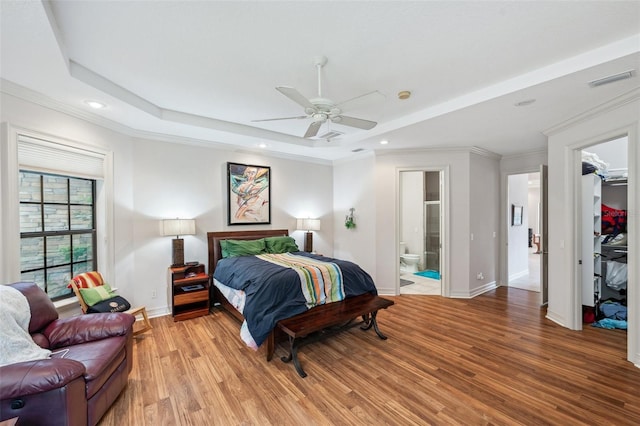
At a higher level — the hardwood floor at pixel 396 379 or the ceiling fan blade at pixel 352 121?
the ceiling fan blade at pixel 352 121

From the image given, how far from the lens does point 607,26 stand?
1.87 meters

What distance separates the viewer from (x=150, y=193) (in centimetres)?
392

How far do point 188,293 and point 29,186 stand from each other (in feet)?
6.86

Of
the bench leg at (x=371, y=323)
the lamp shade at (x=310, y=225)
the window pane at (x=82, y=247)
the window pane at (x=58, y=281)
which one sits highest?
the lamp shade at (x=310, y=225)

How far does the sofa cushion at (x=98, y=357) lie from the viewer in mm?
1764

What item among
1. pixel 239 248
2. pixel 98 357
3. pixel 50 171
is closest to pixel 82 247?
pixel 50 171

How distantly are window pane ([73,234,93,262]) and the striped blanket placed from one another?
242 centimetres

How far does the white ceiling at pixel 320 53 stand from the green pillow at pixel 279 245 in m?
2.20

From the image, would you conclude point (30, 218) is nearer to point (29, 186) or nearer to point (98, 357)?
point (29, 186)

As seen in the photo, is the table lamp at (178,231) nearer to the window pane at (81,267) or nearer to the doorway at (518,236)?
the window pane at (81,267)

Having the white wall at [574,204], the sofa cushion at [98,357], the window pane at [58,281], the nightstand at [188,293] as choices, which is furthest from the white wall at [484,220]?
the window pane at [58,281]

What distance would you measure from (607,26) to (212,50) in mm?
2891

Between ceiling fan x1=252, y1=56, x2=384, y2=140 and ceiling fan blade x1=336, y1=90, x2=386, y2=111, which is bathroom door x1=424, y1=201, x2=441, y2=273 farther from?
ceiling fan blade x1=336, y1=90, x2=386, y2=111

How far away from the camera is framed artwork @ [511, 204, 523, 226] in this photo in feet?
18.2
